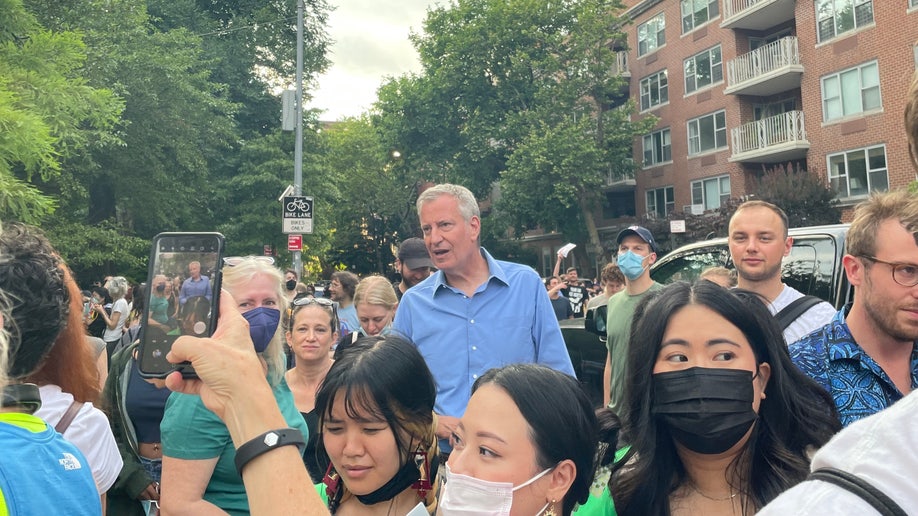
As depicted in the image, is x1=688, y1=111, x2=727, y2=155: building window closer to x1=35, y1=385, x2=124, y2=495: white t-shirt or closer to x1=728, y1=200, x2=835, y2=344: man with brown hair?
x1=728, y1=200, x2=835, y2=344: man with brown hair

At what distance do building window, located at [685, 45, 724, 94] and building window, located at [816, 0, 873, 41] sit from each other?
201 inches

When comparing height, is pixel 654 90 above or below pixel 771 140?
above

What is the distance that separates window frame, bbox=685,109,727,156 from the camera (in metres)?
30.1

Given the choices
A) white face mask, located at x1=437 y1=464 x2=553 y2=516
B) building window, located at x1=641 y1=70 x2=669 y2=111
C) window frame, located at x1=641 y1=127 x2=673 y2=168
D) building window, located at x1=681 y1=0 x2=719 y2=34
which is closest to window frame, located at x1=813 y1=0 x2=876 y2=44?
building window, located at x1=681 y1=0 x2=719 y2=34

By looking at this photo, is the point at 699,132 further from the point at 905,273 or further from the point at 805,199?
the point at 905,273

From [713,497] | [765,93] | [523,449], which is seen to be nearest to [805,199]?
[765,93]

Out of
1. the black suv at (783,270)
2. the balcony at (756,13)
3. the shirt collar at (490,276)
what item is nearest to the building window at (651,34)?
the balcony at (756,13)

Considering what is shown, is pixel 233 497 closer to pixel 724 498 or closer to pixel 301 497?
pixel 301 497

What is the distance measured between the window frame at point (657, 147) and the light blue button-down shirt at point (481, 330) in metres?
31.7

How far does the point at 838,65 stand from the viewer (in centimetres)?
2439

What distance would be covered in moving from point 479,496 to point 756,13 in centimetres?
2896

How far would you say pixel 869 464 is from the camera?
719 mm

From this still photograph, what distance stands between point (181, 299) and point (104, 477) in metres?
0.92

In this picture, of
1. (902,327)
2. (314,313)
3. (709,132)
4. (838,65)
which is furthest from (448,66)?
(902,327)
